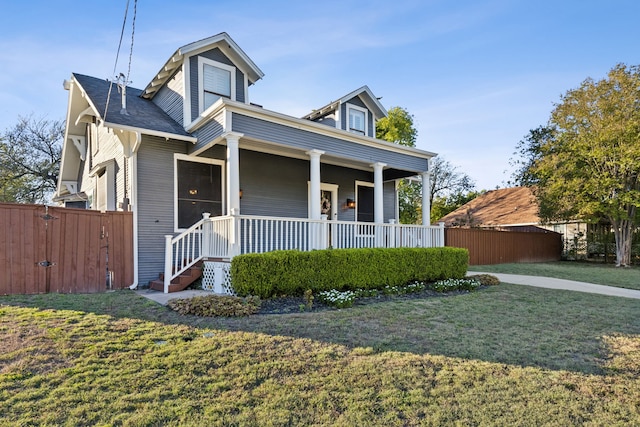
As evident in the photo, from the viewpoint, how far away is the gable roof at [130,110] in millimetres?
8091

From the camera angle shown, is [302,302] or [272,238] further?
[272,238]

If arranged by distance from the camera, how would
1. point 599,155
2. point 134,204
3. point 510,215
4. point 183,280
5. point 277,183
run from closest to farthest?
point 183,280 < point 134,204 < point 277,183 < point 599,155 < point 510,215

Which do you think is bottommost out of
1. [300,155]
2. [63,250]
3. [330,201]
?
[63,250]

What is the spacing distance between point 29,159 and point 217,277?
68.8ft

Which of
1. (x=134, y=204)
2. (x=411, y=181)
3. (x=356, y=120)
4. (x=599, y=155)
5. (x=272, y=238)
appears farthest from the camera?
(x=411, y=181)

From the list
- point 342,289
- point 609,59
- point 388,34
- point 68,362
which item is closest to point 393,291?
point 342,289

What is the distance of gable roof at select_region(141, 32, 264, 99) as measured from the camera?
912 centimetres

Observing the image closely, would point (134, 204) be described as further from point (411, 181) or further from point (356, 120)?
point (411, 181)

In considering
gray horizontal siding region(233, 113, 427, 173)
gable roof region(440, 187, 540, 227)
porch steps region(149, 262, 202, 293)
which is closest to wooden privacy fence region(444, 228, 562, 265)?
gable roof region(440, 187, 540, 227)

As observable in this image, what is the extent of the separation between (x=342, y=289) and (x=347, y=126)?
20.6 feet

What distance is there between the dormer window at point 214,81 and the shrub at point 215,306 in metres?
5.59

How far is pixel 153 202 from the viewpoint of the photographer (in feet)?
27.7

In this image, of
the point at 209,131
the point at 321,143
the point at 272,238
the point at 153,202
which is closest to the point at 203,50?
the point at 209,131

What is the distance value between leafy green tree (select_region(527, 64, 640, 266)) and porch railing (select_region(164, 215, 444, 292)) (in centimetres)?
1045
